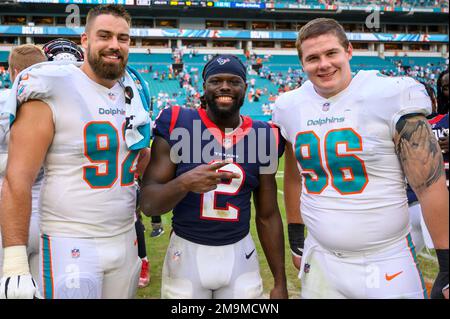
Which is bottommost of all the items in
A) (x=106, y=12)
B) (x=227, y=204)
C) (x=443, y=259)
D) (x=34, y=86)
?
(x=443, y=259)

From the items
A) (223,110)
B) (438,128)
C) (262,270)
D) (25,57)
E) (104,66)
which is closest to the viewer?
(104,66)

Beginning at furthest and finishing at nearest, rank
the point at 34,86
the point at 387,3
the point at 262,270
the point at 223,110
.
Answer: the point at 387,3, the point at 262,270, the point at 223,110, the point at 34,86

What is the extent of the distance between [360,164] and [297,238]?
749 mm

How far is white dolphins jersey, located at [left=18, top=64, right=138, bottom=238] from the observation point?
2.26 meters

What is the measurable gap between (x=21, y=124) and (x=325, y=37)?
5.67 feet

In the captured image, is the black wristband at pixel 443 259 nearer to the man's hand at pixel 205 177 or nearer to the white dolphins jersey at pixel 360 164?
the white dolphins jersey at pixel 360 164

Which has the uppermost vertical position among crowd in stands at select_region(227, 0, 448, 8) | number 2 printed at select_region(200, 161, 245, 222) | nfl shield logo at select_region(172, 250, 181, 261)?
crowd in stands at select_region(227, 0, 448, 8)

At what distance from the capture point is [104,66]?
7.85 ft

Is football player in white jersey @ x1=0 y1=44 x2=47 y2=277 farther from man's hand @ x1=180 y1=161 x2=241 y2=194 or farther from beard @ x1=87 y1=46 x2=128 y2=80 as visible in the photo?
man's hand @ x1=180 y1=161 x2=241 y2=194

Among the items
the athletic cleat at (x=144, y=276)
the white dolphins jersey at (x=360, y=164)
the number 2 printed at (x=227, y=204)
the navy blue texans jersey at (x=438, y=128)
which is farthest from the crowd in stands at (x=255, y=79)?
the white dolphins jersey at (x=360, y=164)

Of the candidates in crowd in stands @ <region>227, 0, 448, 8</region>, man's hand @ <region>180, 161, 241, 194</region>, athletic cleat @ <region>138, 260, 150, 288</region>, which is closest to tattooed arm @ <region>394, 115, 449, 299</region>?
man's hand @ <region>180, 161, 241, 194</region>

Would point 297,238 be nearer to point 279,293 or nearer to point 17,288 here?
point 279,293

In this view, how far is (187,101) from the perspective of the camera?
2911 cm

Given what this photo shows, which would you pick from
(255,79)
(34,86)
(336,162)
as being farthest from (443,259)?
(255,79)
